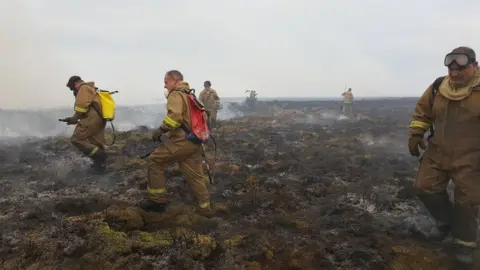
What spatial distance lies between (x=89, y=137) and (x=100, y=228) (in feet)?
12.3

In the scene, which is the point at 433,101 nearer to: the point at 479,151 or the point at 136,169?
the point at 479,151

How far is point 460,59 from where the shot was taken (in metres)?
3.84

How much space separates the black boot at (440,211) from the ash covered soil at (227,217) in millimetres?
181

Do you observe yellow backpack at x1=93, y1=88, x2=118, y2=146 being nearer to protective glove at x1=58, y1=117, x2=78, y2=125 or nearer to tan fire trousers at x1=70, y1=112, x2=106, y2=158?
tan fire trousers at x1=70, y1=112, x2=106, y2=158

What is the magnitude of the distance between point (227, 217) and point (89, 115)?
152 inches

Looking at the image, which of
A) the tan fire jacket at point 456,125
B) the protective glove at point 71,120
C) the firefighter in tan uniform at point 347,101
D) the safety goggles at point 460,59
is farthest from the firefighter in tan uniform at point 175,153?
the firefighter in tan uniform at point 347,101

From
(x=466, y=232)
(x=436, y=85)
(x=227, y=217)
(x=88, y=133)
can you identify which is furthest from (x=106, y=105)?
(x=466, y=232)

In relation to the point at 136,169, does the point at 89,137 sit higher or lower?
higher

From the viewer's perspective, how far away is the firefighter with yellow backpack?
23.1 ft

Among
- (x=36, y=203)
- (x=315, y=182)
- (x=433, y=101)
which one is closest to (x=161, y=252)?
(x=36, y=203)

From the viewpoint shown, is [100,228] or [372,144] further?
[372,144]

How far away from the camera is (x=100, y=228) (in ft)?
13.5

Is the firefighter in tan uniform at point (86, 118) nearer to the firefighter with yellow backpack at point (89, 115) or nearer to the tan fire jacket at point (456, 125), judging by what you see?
the firefighter with yellow backpack at point (89, 115)

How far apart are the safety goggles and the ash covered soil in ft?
7.05
